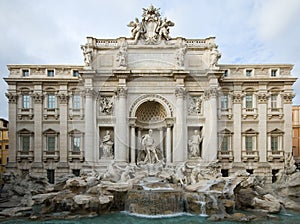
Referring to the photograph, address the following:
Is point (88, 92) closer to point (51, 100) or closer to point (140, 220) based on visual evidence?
point (51, 100)

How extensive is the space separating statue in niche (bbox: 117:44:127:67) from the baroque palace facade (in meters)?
0.08

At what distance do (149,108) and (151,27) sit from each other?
268 inches

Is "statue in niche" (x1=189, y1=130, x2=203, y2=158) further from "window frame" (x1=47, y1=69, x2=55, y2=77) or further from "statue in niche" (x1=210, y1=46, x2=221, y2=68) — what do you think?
"window frame" (x1=47, y1=69, x2=55, y2=77)

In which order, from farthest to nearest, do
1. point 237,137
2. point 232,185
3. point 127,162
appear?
1. point 237,137
2. point 127,162
3. point 232,185

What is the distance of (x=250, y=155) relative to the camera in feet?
72.3

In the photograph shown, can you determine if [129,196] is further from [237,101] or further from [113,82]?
[237,101]

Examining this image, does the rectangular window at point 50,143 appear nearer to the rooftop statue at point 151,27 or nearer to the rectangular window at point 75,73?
the rectangular window at point 75,73

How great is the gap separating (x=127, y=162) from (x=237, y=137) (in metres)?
9.60

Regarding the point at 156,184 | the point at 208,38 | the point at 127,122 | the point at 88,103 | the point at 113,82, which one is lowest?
the point at 156,184

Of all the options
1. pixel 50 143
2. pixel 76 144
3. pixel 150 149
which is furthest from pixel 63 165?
pixel 150 149

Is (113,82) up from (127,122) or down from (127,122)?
up

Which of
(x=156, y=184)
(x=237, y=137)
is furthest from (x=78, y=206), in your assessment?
(x=237, y=137)

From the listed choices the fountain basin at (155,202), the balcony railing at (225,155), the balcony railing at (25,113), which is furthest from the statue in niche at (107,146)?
the balcony railing at (225,155)

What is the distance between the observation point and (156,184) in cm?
1645
